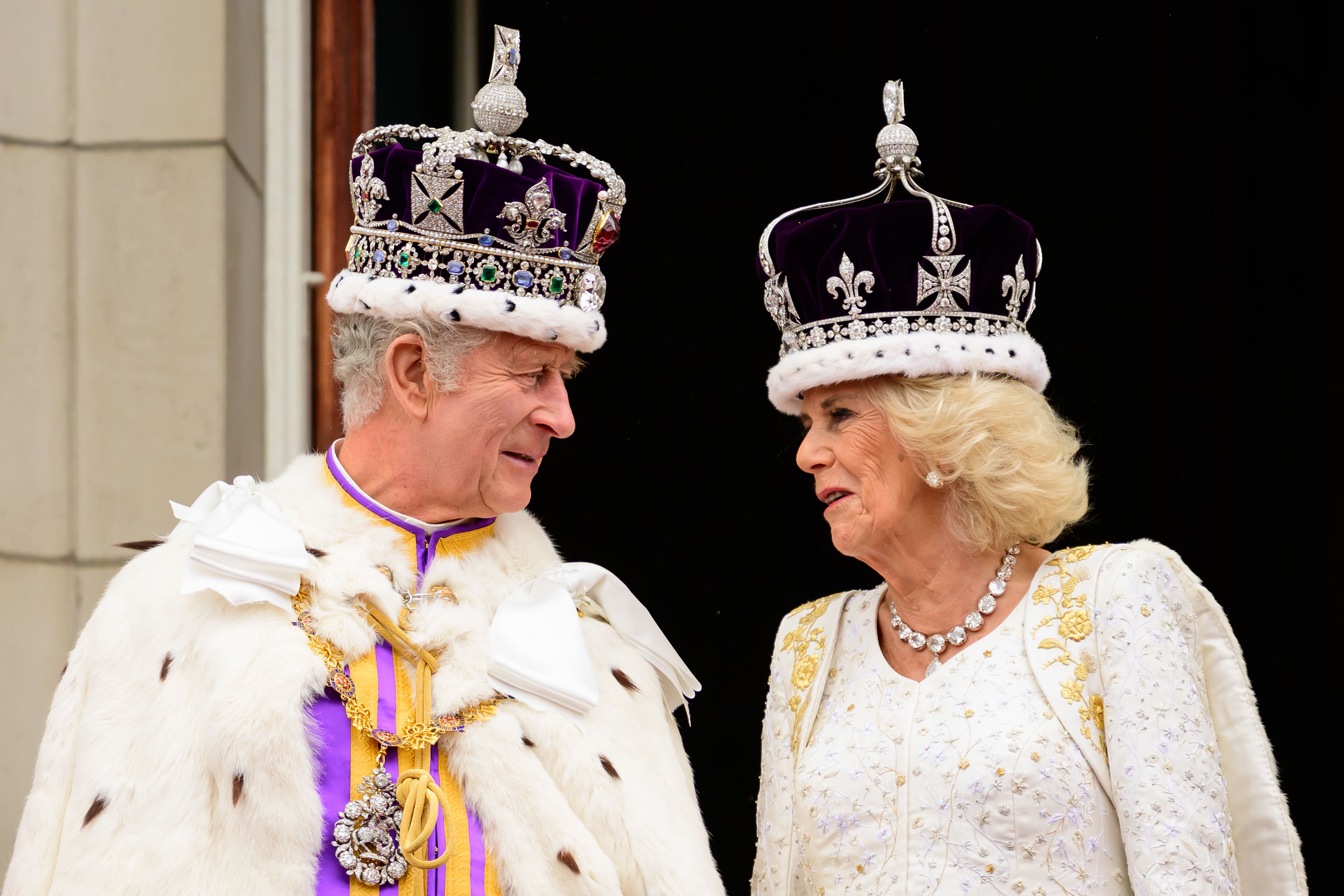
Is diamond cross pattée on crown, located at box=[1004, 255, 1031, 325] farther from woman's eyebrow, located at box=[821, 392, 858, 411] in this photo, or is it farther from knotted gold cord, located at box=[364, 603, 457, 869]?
knotted gold cord, located at box=[364, 603, 457, 869]

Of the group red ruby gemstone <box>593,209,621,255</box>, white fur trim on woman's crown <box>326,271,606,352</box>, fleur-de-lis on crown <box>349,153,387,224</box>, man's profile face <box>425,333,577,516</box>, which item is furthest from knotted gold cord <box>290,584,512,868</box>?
red ruby gemstone <box>593,209,621,255</box>

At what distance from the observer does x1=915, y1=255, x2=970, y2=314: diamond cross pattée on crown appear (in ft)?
8.86

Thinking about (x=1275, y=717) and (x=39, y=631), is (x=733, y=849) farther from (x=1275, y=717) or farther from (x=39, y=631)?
(x=39, y=631)

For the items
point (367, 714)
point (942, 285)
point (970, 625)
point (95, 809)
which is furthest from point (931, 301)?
point (95, 809)

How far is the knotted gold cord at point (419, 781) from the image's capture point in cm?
209

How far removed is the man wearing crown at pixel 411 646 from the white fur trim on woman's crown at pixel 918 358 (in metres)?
0.49

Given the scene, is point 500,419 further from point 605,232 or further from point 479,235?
point 605,232

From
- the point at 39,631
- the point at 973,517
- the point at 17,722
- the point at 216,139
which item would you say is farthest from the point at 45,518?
the point at 973,517

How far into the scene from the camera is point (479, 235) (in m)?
2.38

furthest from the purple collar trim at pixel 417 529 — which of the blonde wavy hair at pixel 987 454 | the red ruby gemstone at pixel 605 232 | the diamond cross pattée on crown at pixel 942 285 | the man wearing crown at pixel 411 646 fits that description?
the diamond cross pattée on crown at pixel 942 285

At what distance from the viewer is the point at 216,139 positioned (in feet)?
11.0

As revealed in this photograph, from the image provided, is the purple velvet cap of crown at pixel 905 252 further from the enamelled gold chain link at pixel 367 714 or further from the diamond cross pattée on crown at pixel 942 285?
the enamelled gold chain link at pixel 367 714

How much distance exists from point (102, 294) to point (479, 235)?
140 cm

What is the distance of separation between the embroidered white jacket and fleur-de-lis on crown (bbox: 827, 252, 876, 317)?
2.79 feet
